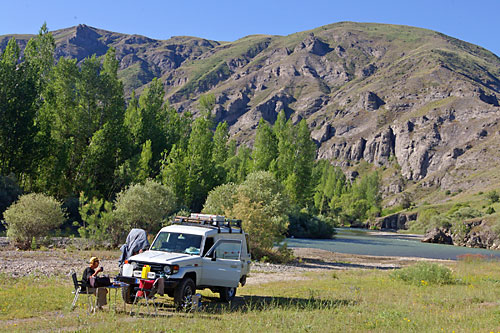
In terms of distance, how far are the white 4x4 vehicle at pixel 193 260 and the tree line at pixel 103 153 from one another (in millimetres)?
18525

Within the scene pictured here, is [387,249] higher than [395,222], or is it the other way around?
[395,222]

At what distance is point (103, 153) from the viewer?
2221 inches

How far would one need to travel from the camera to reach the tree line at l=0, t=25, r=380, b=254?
130 ft

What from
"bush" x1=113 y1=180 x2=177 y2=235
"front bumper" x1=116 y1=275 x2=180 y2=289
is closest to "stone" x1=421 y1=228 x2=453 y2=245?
"bush" x1=113 y1=180 x2=177 y2=235

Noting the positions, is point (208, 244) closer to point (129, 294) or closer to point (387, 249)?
point (129, 294)

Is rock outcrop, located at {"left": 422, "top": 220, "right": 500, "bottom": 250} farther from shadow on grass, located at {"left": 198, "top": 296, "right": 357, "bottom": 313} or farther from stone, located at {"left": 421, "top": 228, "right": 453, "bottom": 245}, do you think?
shadow on grass, located at {"left": 198, "top": 296, "right": 357, "bottom": 313}

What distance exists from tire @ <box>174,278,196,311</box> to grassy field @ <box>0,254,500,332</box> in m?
0.31

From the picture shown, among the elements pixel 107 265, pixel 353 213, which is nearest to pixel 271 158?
pixel 107 265

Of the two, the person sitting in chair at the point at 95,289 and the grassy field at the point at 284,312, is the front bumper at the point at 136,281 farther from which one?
the grassy field at the point at 284,312

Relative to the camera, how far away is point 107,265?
24.2 meters

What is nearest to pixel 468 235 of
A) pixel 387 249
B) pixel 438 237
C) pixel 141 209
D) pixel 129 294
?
pixel 438 237

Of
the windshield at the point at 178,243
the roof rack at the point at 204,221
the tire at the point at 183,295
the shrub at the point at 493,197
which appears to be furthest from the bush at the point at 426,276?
the shrub at the point at 493,197

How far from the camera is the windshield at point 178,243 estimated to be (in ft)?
48.2

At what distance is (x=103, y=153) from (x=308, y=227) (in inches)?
1605
